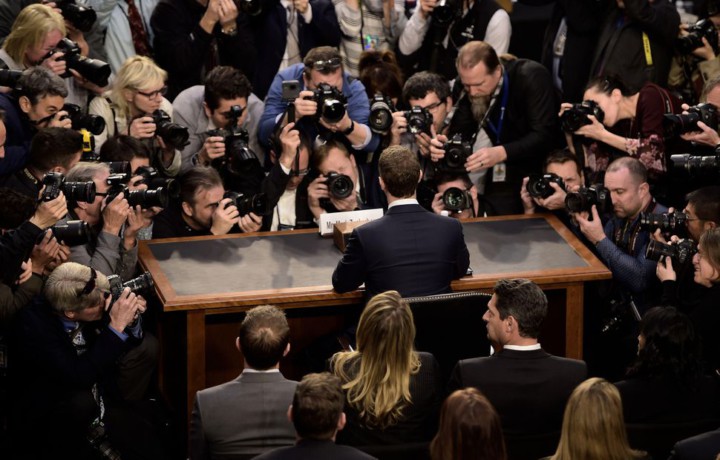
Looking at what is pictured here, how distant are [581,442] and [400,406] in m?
0.70

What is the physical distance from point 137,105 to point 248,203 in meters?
0.94

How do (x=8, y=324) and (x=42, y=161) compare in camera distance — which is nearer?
(x=8, y=324)

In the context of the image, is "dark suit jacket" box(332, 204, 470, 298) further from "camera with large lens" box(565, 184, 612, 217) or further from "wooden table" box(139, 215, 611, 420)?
"camera with large lens" box(565, 184, 612, 217)

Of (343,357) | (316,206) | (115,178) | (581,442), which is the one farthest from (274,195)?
(581,442)

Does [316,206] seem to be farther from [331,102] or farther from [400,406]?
[400,406]

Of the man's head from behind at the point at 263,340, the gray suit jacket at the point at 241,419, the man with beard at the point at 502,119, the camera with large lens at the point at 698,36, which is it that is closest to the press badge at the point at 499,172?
the man with beard at the point at 502,119

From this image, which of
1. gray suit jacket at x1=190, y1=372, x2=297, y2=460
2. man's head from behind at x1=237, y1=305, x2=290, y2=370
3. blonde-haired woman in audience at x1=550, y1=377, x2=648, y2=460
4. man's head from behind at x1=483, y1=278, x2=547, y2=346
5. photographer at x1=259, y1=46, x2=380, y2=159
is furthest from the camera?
photographer at x1=259, y1=46, x2=380, y2=159

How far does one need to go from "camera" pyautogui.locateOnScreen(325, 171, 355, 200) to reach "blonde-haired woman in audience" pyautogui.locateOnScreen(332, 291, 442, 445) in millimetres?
1724

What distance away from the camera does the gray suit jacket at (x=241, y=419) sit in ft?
13.5

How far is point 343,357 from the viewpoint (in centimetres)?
431

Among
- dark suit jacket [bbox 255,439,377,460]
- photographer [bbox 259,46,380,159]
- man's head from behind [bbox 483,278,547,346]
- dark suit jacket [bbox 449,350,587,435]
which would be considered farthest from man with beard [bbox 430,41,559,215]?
dark suit jacket [bbox 255,439,377,460]

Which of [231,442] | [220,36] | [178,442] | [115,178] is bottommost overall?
[178,442]

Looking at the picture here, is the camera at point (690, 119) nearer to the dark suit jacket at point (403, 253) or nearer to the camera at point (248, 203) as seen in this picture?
the dark suit jacket at point (403, 253)

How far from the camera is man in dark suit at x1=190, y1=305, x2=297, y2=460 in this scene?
4.11 metres
